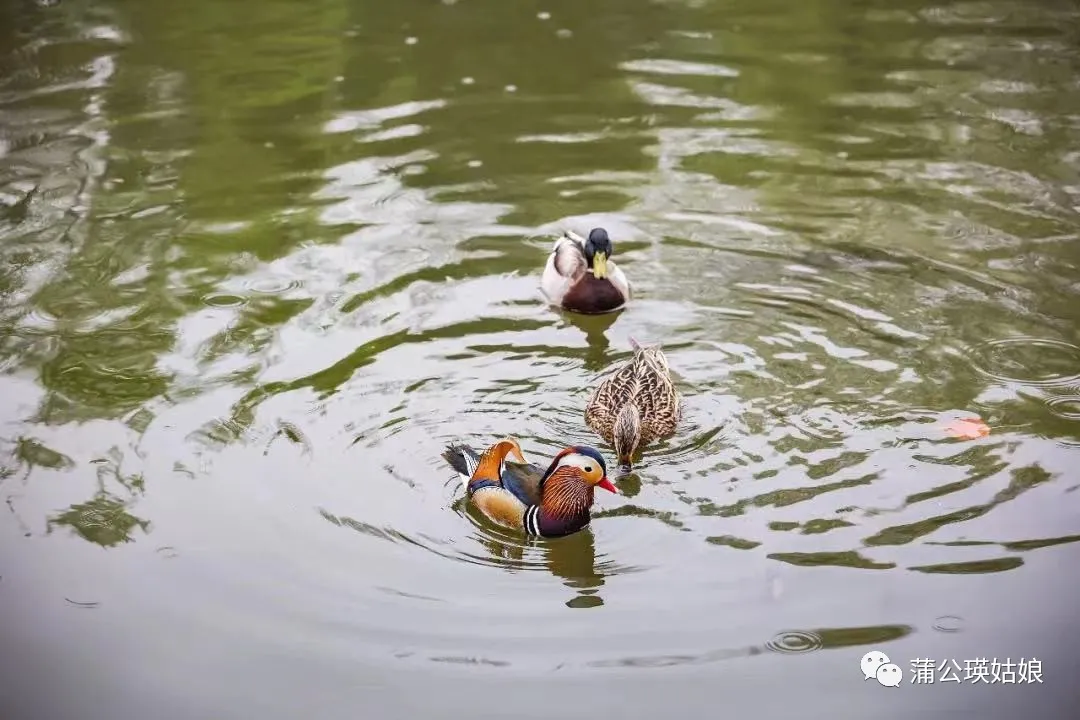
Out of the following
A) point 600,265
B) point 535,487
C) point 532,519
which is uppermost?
point 600,265

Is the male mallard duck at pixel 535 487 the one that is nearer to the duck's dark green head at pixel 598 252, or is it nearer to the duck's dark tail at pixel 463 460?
the duck's dark tail at pixel 463 460

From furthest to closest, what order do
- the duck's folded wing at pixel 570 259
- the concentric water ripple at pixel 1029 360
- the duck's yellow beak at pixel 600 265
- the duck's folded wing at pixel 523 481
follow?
the duck's folded wing at pixel 570 259 < the duck's yellow beak at pixel 600 265 < the concentric water ripple at pixel 1029 360 < the duck's folded wing at pixel 523 481

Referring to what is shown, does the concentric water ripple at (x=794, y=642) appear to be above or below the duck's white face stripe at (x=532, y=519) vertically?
below

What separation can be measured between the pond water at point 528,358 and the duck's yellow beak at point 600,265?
35 centimetres

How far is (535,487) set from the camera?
256 inches

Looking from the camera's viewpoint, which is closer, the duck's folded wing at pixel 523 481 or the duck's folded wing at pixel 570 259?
the duck's folded wing at pixel 523 481

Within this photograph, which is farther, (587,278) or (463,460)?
(587,278)

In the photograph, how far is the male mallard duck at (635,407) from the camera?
22.8ft

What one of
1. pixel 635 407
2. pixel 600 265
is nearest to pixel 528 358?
pixel 600 265

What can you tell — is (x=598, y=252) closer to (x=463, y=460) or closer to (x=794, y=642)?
(x=463, y=460)

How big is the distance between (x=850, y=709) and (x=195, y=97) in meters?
9.20

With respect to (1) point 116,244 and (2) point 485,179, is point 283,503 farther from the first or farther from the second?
(2) point 485,179

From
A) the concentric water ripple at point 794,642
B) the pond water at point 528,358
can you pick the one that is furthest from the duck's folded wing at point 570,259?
the concentric water ripple at point 794,642

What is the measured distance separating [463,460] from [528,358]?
5.37 ft
